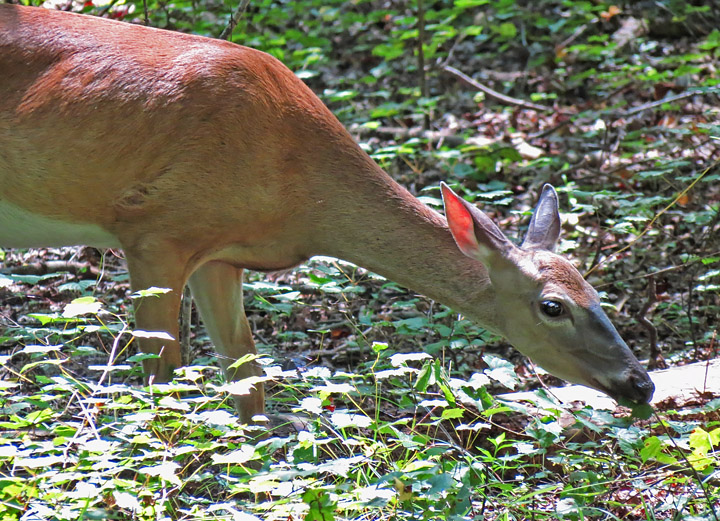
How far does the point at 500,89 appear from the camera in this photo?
37.4 ft

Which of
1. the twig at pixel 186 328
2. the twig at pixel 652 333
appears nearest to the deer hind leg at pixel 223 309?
the twig at pixel 186 328

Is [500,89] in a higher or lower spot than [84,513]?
lower

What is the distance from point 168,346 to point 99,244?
853 mm

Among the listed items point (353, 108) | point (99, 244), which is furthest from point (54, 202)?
point (353, 108)

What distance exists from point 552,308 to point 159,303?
6.99ft

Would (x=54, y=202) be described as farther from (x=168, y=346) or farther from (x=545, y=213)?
(x=545, y=213)

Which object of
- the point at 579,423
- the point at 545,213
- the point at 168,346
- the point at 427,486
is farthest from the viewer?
the point at 545,213

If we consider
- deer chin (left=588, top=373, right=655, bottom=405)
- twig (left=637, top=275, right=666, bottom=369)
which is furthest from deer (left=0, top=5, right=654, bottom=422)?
twig (left=637, top=275, right=666, bottom=369)

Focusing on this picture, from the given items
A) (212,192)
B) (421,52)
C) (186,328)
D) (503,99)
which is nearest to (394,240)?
(212,192)

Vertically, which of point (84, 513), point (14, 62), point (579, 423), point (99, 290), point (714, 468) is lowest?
point (99, 290)

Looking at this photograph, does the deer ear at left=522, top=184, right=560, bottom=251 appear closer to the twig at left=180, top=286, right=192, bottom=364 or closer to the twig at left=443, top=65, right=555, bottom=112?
the twig at left=180, top=286, right=192, bottom=364

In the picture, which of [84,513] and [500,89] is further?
[500,89]

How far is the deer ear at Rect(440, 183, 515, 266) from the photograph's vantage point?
16.6 feet

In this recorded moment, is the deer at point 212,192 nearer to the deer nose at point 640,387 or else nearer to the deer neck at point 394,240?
the deer neck at point 394,240
